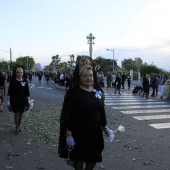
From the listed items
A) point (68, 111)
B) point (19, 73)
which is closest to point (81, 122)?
point (68, 111)

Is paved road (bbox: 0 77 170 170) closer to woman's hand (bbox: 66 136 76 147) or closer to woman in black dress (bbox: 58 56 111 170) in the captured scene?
woman in black dress (bbox: 58 56 111 170)

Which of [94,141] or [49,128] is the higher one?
[94,141]

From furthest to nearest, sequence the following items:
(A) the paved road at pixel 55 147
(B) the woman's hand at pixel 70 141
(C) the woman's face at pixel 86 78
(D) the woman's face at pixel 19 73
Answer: (D) the woman's face at pixel 19 73 < (A) the paved road at pixel 55 147 < (C) the woman's face at pixel 86 78 < (B) the woman's hand at pixel 70 141

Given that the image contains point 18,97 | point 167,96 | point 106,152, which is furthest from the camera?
point 167,96

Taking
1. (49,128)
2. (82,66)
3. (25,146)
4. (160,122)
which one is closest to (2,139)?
(25,146)

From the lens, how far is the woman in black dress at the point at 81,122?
3.51 metres

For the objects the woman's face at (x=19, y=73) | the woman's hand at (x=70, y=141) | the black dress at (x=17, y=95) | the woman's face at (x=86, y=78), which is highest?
the woman's face at (x=19, y=73)

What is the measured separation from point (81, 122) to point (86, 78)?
564 millimetres

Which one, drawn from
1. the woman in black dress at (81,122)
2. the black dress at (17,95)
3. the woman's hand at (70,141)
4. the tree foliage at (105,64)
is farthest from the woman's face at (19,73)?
the tree foliage at (105,64)

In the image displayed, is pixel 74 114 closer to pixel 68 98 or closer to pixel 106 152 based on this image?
pixel 68 98

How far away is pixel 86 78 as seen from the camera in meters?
3.59

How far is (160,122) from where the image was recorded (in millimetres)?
9930

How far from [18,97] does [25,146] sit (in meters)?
1.63

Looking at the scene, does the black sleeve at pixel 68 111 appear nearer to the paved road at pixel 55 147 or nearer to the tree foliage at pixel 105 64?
the paved road at pixel 55 147
